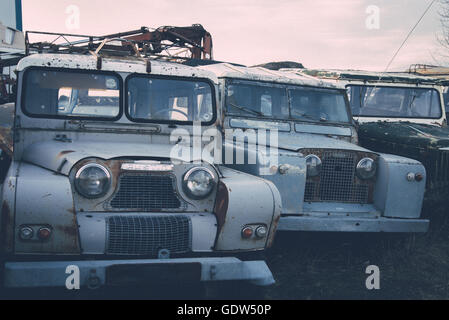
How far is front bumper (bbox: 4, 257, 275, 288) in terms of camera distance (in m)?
3.21

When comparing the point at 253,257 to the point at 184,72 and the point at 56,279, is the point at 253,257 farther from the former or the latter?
the point at 184,72

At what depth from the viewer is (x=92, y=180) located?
146 inches

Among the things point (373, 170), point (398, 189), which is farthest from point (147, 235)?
point (398, 189)

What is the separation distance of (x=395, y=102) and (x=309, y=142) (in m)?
2.99

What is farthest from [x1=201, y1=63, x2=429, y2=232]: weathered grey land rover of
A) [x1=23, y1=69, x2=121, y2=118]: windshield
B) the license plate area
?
the license plate area

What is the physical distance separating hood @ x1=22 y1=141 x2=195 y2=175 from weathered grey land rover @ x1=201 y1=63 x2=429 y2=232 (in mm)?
1272

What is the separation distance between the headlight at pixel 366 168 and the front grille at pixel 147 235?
2448 millimetres

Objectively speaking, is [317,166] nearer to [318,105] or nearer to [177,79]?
[318,105]

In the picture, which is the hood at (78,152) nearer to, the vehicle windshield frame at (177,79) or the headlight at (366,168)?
the vehicle windshield frame at (177,79)

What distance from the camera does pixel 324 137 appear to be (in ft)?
20.4

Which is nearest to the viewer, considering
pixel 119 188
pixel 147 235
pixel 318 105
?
pixel 147 235

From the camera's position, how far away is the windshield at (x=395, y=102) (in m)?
7.85

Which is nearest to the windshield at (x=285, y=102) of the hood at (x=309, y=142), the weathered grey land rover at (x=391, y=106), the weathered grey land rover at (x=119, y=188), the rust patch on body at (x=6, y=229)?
the hood at (x=309, y=142)
